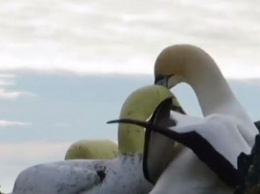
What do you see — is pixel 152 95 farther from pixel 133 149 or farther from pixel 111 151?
pixel 111 151

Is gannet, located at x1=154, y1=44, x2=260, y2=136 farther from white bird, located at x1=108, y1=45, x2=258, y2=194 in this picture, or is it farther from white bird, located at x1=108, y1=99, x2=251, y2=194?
white bird, located at x1=108, y1=99, x2=251, y2=194

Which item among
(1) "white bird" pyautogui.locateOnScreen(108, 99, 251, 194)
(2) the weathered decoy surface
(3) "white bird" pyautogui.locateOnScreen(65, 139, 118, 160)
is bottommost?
(3) "white bird" pyautogui.locateOnScreen(65, 139, 118, 160)

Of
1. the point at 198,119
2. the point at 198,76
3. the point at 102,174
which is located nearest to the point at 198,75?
the point at 198,76

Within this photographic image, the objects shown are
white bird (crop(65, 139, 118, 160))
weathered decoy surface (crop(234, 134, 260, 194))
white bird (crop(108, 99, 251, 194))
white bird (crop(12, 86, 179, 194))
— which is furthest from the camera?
white bird (crop(65, 139, 118, 160))

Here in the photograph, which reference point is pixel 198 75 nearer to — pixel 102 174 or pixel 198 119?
pixel 102 174

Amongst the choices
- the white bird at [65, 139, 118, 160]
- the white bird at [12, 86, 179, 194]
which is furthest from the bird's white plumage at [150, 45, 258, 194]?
the white bird at [65, 139, 118, 160]

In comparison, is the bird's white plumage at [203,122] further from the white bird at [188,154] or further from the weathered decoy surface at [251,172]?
the weathered decoy surface at [251,172]

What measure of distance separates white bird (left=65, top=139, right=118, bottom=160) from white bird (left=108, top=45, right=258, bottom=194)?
0.38m

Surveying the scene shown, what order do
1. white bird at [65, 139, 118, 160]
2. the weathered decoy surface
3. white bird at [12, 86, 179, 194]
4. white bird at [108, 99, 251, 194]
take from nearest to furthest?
the weathered decoy surface → white bird at [108, 99, 251, 194] → white bird at [12, 86, 179, 194] → white bird at [65, 139, 118, 160]

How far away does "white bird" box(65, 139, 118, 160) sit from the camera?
2.52m

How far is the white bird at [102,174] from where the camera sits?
194 cm

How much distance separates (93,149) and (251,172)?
1.75m

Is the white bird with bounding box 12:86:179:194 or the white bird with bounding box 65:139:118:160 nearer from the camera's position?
the white bird with bounding box 12:86:179:194

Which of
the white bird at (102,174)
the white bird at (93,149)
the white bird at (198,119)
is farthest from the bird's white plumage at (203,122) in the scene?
the white bird at (93,149)
